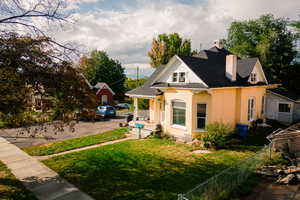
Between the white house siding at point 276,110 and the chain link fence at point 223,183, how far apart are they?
1479 cm

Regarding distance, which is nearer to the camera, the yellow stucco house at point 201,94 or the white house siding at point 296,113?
the yellow stucco house at point 201,94

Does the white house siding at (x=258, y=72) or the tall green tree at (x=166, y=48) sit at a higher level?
the tall green tree at (x=166, y=48)

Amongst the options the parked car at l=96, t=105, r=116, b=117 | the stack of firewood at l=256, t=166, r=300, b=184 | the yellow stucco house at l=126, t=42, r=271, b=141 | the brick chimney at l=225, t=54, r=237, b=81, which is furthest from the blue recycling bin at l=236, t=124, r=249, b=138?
the parked car at l=96, t=105, r=116, b=117

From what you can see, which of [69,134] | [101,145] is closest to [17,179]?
[101,145]

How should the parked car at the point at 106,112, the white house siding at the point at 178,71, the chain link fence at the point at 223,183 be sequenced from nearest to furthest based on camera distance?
the chain link fence at the point at 223,183, the white house siding at the point at 178,71, the parked car at the point at 106,112

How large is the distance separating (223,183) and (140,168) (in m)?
3.99

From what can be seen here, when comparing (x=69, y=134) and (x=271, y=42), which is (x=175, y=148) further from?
(x=271, y=42)

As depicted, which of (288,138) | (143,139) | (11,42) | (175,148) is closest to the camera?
(11,42)

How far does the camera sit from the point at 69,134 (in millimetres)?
17016

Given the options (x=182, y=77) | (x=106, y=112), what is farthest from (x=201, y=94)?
(x=106, y=112)

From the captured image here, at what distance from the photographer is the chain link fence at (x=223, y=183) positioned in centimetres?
547

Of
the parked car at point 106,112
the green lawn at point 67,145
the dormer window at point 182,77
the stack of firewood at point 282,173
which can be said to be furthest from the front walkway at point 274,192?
the parked car at point 106,112

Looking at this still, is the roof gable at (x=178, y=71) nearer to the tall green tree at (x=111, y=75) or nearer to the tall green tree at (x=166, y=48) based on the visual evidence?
the tall green tree at (x=166, y=48)

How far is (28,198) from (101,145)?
7.00m
